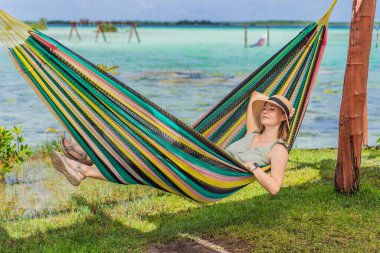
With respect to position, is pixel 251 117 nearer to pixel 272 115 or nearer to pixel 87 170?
pixel 272 115

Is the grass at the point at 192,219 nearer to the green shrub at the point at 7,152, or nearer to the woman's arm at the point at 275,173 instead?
the green shrub at the point at 7,152

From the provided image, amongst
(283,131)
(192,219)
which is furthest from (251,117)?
(192,219)

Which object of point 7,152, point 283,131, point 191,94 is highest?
point 283,131

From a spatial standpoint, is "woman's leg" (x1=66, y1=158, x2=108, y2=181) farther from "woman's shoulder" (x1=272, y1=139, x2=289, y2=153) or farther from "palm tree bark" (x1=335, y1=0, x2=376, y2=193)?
"palm tree bark" (x1=335, y1=0, x2=376, y2=193)

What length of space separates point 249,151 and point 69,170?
0.87 meters

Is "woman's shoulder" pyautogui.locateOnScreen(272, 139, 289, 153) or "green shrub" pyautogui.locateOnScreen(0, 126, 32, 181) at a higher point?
"woman's shoulder" pyautogui.locateOnScreen(272, 139, 289, 153)

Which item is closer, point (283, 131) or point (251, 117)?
point (283, 131)

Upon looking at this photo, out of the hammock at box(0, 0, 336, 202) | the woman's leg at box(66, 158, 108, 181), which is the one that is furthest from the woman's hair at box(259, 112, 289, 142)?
the woman's leg at box(66, 158, 108, 181)

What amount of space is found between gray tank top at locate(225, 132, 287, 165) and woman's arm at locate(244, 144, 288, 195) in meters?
0.07

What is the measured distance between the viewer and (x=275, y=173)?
268cm

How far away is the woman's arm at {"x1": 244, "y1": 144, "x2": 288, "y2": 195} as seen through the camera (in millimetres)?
2621

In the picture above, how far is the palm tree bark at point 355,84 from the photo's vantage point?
11.1 feet

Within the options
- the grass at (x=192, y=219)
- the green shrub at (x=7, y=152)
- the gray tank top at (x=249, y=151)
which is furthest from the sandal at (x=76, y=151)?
the green shrub at (x=7, y=152)

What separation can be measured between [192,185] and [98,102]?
552 millimetres
